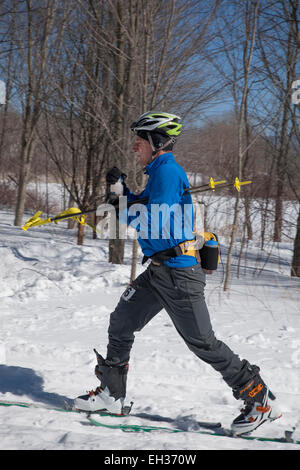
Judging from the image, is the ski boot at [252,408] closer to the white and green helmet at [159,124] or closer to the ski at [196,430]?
the ski at [196,430]

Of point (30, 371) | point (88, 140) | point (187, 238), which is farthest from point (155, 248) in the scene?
point (88, 140)

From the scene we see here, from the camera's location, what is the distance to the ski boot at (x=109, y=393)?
300 cm

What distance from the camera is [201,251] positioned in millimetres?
2938

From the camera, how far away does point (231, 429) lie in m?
2.79

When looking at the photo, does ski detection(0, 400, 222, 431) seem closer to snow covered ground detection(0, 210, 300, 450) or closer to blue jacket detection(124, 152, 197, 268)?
snow covered ground detection(0, 210, 300, 450)

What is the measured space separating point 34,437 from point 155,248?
1372 mm

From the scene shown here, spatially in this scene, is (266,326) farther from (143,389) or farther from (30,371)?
(30,371)

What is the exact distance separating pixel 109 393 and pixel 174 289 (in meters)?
0.98

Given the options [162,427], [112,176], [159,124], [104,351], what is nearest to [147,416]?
[162,427]

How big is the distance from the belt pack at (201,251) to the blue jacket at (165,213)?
3 centimetres

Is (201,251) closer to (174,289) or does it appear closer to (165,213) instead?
(174,289)

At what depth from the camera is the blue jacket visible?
257 cm

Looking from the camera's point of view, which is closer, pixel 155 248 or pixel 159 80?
pixel 155 248

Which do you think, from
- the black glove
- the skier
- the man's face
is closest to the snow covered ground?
the skier
